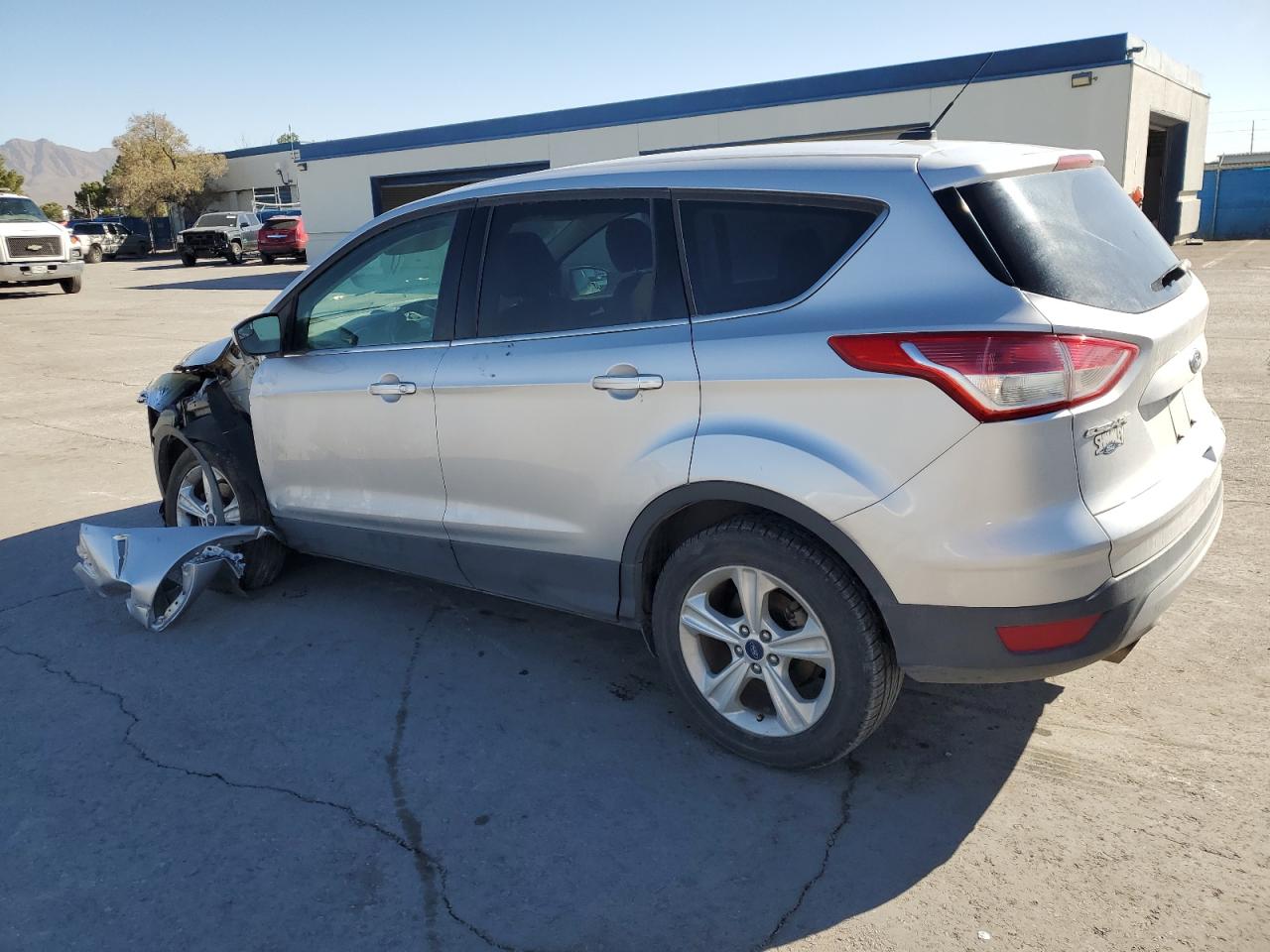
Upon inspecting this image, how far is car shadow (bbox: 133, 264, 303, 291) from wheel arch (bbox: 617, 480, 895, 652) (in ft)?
78.0

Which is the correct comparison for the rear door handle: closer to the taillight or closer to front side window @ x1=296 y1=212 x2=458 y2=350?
the taillight

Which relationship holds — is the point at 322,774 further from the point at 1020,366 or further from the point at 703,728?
the point at 1020,366

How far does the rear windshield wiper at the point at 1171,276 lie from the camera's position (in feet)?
10.1

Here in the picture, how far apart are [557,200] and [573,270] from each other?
0.30 meters

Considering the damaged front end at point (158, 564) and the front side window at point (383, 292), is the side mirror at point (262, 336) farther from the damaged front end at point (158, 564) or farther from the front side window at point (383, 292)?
the damaged front end at point (158, 564)

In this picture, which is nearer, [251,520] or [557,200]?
[557,200]

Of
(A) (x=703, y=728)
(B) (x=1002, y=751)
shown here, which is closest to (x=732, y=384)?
(A) (x=703, y=728)

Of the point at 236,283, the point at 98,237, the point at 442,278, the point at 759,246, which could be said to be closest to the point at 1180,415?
the point at 759,246

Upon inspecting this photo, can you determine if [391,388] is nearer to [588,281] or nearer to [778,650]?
[588,281]

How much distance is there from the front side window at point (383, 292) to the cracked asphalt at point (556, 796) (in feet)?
4.20

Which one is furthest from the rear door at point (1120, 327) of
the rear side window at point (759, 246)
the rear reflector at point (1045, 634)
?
the rear side window at point (759, 246)

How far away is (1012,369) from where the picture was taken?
2547mm

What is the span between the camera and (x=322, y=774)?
329 cm

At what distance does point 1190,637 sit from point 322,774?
330 cm
